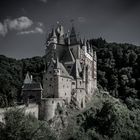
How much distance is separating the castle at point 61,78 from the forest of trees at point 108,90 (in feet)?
12.0

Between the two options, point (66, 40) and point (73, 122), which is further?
point (66, 40)

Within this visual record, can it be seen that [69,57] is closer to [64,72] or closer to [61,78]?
[64,72]

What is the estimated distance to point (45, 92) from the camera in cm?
3862

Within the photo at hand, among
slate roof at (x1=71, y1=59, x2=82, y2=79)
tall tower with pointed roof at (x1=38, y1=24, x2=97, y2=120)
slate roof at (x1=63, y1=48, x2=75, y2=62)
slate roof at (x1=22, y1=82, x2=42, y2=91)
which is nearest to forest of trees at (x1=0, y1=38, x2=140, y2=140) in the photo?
slate roof at (x1=22, y1=82, x2=42, y2=91)

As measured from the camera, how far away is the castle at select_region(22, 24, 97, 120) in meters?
37.1

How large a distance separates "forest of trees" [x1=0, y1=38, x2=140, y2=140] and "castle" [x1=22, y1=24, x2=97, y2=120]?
3651 mm

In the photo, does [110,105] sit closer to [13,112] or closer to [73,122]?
[73,122]

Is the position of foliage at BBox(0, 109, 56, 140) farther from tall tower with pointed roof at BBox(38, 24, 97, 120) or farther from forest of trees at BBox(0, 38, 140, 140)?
tall tower with pointed roof at BBox(38, 24, 97, 120)

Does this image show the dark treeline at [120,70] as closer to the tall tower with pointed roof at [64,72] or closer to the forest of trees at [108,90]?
the forest of trees at [108,90]

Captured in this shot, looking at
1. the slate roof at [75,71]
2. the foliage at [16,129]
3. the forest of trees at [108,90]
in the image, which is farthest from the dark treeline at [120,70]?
the foliage at [16,129]

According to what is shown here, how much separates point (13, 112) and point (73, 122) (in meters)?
21.9

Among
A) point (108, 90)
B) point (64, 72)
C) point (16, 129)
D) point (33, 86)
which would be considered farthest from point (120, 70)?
point (16, 129)

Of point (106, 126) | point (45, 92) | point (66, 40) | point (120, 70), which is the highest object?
point (66, 40)

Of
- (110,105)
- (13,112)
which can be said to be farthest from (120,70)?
(13,112)
